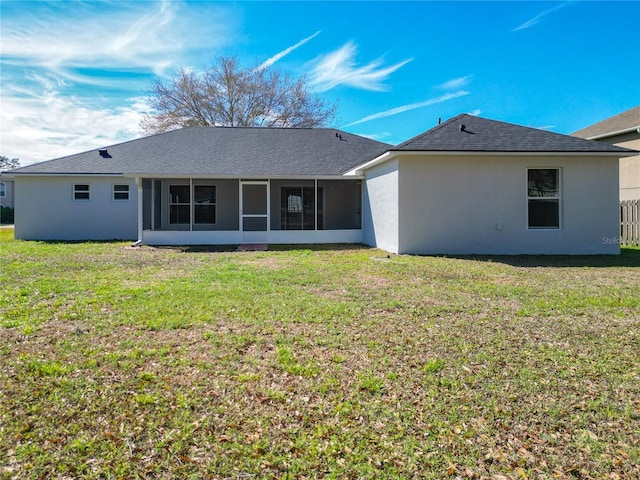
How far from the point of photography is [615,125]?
61.7 ft

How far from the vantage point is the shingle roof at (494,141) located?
1103 cm

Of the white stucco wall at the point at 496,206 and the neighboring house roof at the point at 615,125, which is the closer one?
the white stucco wall at the point at 496,206

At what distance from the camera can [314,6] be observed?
489 inches

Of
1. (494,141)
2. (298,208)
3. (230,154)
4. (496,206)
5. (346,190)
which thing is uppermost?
(230,154)

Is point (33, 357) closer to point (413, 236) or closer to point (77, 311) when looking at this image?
point (77, 311)

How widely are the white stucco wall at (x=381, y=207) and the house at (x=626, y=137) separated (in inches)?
433

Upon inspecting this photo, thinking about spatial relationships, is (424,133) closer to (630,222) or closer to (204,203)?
(630,222)

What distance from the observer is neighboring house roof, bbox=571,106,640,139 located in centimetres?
1755

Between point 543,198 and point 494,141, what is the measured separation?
2.10 meters

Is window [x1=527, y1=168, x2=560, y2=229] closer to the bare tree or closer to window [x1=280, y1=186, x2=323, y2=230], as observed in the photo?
window [x1=280, y1=186, x2=323, y2=230]

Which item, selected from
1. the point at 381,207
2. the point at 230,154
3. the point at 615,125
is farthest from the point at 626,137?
the point at 230,154

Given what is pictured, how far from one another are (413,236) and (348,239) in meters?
4.21

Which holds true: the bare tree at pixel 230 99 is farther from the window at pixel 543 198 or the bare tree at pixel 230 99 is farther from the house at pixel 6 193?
the window at pixel 543 198

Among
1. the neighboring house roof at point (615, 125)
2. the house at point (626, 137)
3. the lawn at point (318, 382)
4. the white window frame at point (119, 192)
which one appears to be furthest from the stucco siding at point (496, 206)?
the white window frame at point (119, 192)
